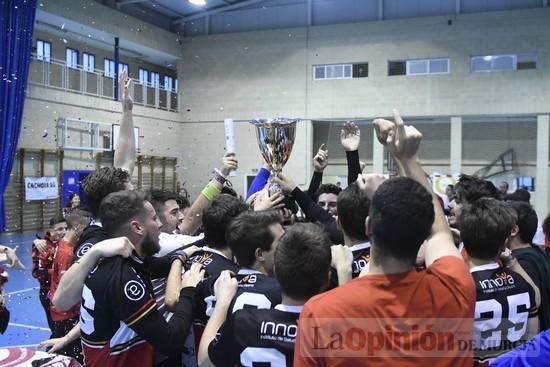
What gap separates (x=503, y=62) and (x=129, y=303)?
1858 cm

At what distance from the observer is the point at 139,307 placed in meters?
1.86

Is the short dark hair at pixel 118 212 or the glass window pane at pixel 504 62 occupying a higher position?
the glass window pane at pixel 504 62

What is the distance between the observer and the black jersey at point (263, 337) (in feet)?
5.31

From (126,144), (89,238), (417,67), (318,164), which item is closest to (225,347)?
(89,238)

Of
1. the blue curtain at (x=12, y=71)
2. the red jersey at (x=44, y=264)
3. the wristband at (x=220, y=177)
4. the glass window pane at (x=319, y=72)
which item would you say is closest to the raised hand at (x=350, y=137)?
the wristband at (x=220, y=177)

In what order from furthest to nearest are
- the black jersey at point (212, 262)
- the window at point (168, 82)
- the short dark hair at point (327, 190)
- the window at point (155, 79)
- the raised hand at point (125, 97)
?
the window at point (168, 82)
the window at point (155, 79)
the short dark hair at point (327, 190)
the raised hand at point (125, 97)
the black jersey at point (212, 262)

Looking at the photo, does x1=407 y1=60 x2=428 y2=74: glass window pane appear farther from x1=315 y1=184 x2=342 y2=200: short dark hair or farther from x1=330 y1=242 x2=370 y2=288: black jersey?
x1=330 y1=242 x2=370 y2=288: black jersey

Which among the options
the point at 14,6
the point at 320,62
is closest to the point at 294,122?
the point at 14,6

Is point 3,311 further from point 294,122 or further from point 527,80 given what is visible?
point 527,80

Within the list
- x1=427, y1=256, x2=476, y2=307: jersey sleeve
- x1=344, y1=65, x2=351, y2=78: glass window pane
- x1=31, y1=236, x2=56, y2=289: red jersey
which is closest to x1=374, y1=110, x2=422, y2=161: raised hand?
x1=427, y1=256, x2=476, y2=307: jersey sleeve

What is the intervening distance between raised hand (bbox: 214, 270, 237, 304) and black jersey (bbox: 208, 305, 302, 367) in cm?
13

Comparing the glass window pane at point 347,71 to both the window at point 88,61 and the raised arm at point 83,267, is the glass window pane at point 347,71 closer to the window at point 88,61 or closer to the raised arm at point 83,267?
the window at point 88,61

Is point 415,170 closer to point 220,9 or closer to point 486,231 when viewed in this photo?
point 486,231

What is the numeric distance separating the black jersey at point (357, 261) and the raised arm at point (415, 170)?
0.56m
